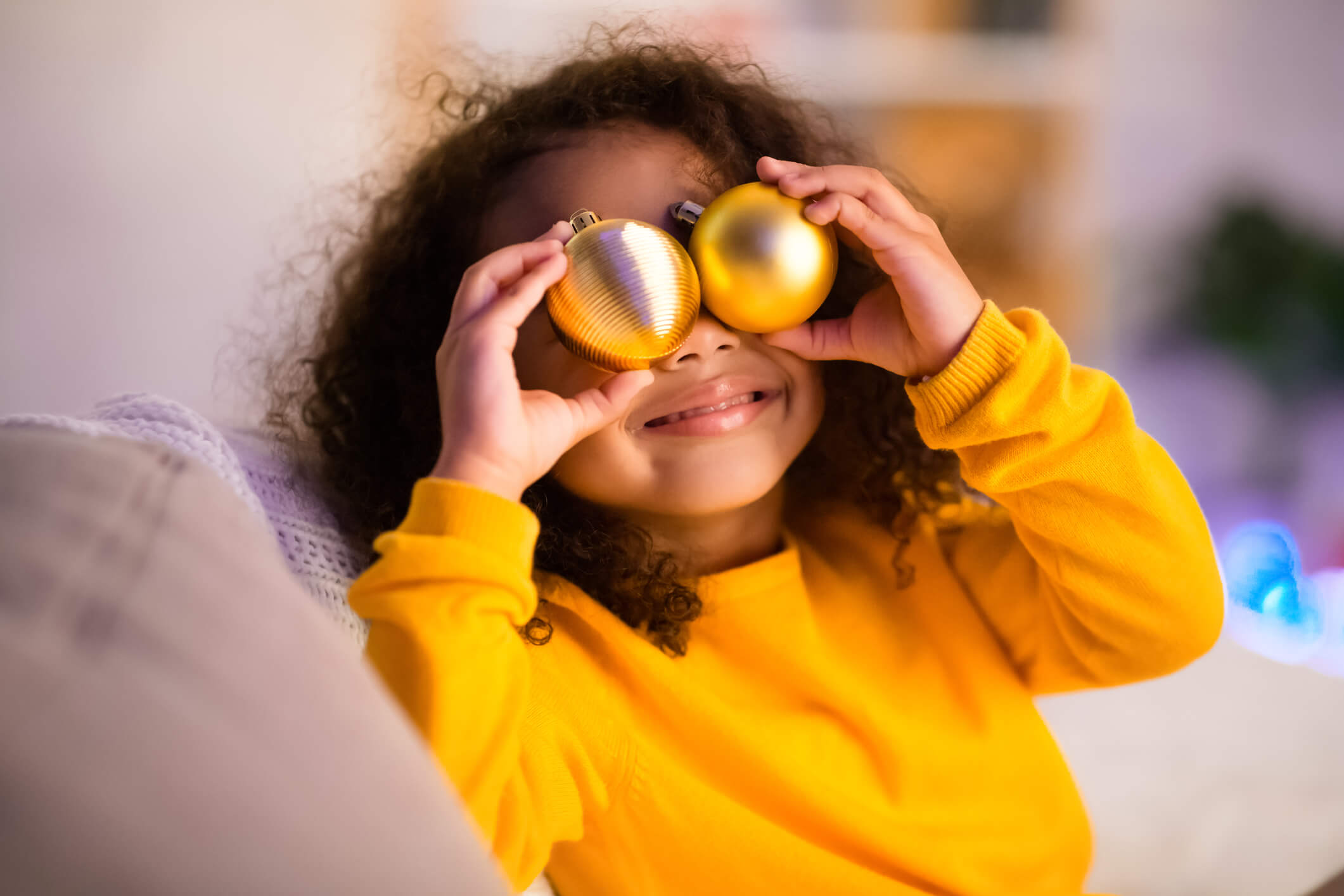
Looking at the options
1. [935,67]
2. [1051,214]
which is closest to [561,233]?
[935,67]

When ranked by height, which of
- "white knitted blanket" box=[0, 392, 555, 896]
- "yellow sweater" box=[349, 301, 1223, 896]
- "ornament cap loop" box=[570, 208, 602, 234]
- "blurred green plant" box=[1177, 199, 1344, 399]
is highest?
"ornament cap loop" box=[570, 208, 602, 234]

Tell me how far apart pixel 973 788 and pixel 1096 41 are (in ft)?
5.11

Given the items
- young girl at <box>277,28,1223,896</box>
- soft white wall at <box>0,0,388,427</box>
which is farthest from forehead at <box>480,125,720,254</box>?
soft white wall at <box>0,0,388,427</box>

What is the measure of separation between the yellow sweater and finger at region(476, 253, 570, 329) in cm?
13

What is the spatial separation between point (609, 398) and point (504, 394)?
0.30 ft

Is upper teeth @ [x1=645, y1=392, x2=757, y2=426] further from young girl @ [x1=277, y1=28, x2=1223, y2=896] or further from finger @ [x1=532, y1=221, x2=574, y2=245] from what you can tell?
finger @ [x1=532, y1=221, x2=574, y2=245]

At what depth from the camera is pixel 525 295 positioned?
0.64 meters

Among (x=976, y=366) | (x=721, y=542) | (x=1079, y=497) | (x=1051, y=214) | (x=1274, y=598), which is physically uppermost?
(x=976, y=366)

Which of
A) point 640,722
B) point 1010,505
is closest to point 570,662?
point 640,722

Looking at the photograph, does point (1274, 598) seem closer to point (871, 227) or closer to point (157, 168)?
point (871, 227)

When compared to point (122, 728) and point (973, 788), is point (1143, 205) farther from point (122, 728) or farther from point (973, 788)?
point (122, 728)

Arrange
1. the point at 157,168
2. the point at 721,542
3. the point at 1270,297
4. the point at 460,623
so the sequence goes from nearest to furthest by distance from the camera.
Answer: the point at 460,623 < the point at 721,542 < the point at 157,168 < the point at 1270,297

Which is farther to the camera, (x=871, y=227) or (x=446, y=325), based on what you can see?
(x=446, y=325)

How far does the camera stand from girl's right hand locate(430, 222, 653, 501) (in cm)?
62
